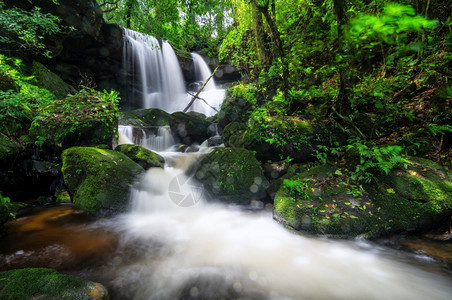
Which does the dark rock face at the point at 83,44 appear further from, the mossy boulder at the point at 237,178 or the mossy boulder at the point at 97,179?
the mossy boulder at the point at 237,178

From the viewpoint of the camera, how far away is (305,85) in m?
5.18

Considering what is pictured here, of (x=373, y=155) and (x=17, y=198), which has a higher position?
(x=373, y=155)

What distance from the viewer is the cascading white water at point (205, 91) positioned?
14420 millimetres

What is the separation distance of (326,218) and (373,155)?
5.04 ft

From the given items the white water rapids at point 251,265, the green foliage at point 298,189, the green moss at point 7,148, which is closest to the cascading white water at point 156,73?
the green moss at point 7,148

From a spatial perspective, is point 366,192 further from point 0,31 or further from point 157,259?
point 0,31

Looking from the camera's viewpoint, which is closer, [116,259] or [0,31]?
[116,259]

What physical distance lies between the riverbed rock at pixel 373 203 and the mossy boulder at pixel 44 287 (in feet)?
9.54

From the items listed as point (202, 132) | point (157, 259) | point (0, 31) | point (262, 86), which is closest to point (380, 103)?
point (262, 86)

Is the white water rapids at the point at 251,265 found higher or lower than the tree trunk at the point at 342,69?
lower

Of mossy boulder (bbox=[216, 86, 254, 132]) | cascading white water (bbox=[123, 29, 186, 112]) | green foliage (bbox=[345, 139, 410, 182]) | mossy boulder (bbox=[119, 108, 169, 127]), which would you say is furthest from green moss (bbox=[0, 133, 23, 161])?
cascading white water (bbox=[123, 29, 186, 112])

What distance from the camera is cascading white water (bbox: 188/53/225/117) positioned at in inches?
568

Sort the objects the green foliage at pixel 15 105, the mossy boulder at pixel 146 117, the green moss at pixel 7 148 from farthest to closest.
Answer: the mossy boulder at pixel 146 117 → the green foliage at pixel 15 105 → the green moss at pixel 7 148

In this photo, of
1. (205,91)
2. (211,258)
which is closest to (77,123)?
(211,258)
